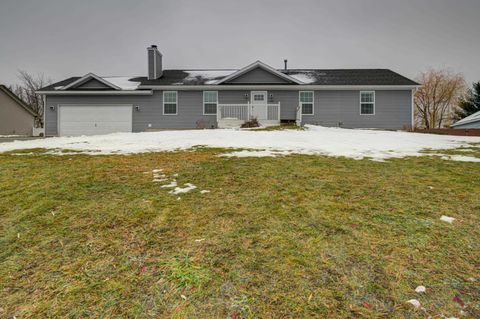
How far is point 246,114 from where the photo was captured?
16078 millimetres

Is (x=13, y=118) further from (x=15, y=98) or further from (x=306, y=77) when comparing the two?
(x=306, y=77)

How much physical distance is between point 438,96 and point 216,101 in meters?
35.7

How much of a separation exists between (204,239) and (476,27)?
46.7 m

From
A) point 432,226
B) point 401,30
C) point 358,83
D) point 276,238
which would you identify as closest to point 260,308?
point 276,238

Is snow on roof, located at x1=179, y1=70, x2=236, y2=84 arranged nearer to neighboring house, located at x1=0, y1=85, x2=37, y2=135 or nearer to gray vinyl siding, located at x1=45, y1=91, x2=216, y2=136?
gray vinyl siding, located at x1=45, y1=91, x2=216, y2=136

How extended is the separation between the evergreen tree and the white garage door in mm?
38194

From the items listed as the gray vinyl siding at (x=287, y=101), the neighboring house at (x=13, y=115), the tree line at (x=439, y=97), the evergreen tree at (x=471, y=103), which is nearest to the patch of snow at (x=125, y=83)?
the gray vinyl siding at (x=287, y=101)

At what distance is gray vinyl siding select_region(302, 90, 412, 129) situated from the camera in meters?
16.6

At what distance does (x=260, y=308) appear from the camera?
154 centimetres

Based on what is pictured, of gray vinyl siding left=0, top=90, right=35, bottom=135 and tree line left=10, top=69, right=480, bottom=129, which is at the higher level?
tree line left=10, top=69, right=480, bottom=129

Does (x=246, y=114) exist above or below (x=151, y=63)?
below

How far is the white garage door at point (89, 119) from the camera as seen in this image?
1686 cm

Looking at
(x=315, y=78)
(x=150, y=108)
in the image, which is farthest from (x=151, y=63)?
(x=315, y=78)

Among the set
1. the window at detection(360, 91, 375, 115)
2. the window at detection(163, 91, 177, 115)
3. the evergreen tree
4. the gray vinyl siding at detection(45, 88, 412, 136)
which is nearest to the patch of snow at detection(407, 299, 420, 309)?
the gray vinyl siding at detection(45, 88, 412, 136)
